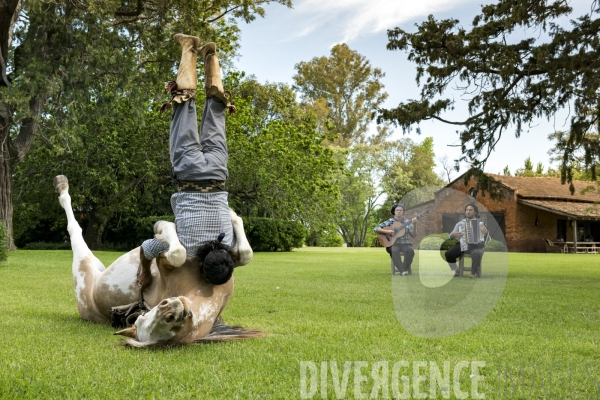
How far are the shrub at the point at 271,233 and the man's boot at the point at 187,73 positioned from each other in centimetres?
2152

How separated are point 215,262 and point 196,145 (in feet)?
3.59

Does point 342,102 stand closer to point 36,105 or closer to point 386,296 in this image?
point 36,105

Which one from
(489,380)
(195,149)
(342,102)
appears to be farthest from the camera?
(342,102)

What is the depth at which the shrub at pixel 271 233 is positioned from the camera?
1089 inches

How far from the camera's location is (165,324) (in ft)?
14.2

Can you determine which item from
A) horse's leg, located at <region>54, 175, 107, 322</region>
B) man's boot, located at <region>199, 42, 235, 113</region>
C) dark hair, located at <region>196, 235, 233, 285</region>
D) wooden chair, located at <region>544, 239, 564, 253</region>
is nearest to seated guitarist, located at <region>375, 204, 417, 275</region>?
dark hair, located at <region>196, 235, 233, 285</region>

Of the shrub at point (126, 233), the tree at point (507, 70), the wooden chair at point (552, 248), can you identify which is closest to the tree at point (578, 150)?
the tree at point (507, 70)

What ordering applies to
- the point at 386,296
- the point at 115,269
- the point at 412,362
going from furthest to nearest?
the point at 386,296 < the point at 115,269 < the point at 412,362

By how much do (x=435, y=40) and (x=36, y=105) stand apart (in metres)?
12.6

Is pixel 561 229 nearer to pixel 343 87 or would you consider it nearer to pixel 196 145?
pixel 343 87

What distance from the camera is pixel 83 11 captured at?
57.8ft

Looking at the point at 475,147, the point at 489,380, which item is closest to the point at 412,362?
the point at 489,380

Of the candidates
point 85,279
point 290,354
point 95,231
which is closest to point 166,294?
point 290,354

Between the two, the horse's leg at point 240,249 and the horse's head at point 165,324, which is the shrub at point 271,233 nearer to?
the horse's leg at point 240,249
